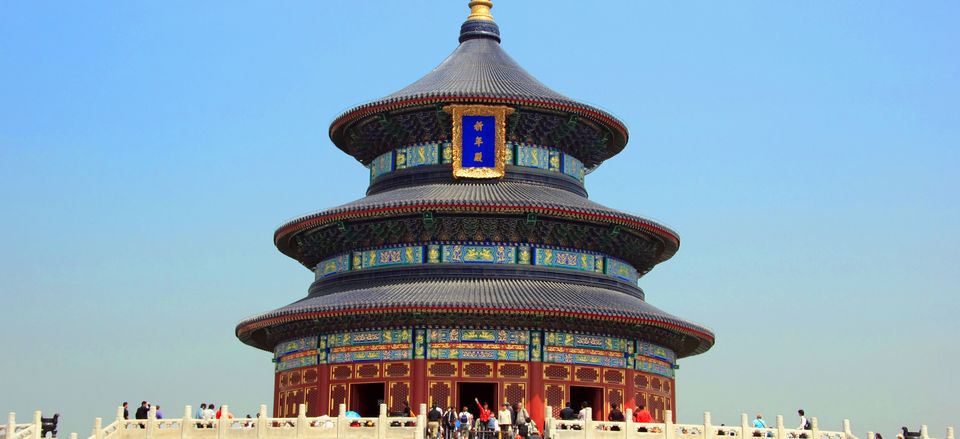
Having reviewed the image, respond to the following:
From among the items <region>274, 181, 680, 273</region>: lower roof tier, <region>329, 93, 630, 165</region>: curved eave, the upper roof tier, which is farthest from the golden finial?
<region>274, 181, 680, 273</region>: lower roof tier

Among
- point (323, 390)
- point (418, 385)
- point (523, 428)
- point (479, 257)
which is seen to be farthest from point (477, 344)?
point (523, 428)

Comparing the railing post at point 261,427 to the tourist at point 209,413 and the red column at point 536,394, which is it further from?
the red column at point 536,394

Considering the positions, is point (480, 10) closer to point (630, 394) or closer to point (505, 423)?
point (630, 394)

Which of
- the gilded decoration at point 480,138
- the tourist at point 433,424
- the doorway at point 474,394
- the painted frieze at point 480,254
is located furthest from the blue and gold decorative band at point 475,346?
the tourist at point 433,424

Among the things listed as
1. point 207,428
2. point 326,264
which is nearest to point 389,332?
point 326,264

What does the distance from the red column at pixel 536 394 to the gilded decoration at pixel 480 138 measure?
26.6 feet

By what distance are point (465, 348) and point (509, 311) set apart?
236 centimetres

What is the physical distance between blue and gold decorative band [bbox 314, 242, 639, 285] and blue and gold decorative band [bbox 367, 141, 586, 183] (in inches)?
165

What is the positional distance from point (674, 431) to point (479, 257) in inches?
525

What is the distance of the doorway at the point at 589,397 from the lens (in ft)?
168

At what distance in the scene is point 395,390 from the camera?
50281 mm

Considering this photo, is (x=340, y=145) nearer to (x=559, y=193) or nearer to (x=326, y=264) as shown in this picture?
(x=326, y=264)

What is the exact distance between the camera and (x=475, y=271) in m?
52.3

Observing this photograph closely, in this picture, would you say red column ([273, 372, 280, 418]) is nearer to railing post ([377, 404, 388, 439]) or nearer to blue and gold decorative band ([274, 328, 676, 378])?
blue and gold decorative band ([274, 328, 676, 378])
